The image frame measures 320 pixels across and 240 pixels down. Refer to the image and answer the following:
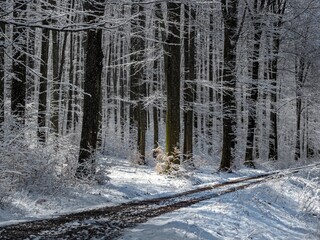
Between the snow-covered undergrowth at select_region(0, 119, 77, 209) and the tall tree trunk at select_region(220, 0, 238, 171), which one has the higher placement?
the tall tree trunk at select_region(220, 0, 238, 171)

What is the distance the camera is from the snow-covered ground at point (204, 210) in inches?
231

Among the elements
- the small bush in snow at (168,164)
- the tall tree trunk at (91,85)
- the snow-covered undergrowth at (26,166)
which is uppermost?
the tall tree trunk at (91,85)

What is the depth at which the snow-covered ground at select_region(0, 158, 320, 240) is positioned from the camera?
19.2 ft

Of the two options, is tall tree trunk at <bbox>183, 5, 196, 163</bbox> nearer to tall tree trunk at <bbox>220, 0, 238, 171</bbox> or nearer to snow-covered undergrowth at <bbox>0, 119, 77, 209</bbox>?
tall tree trunk at <bbox>220, 0, 238, 171</bbox>

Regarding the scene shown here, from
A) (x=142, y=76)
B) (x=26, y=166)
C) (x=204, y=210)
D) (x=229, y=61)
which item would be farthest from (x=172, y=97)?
(x=142, y=76)

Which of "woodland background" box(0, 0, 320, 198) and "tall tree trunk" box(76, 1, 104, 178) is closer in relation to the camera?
"woodland background" box(0, 0, 320, 198)

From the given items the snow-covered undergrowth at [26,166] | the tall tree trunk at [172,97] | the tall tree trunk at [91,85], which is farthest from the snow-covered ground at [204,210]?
the tall tree trunk at [172,97]

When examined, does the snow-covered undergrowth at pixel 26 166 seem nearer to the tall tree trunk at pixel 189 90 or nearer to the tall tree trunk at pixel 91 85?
the tall tree trunk at pixel 91 85

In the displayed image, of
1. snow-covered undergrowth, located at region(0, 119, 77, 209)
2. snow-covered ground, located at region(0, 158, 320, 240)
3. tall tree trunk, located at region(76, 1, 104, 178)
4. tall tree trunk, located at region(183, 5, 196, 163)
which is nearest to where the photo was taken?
snow-covered ground, located at region(0, 158, 320, 240)

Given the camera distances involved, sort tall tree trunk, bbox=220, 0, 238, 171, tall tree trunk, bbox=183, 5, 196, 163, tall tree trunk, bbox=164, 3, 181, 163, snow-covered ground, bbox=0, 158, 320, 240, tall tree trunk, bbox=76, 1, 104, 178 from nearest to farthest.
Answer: snow-covered ground, bbox=0, 158, 320, 240 → tall tree trunk, bbox=76, 1, 104, 178 → tall tree trunk, bbox=164, 3, 181, 163 → tall tree trunk, bbox=220, 0, 238, 171 → tall tree trunk, bbox=183, 5, 196, 163

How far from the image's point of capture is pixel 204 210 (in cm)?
A: 728

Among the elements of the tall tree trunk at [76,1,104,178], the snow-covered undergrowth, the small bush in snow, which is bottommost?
the small bush in snow

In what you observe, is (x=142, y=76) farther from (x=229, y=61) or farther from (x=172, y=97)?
(x=172, y=97)

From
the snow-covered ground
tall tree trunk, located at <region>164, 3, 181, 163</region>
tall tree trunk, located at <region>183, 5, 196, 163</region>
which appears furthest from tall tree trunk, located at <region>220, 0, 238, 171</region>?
the snow-covered ground
